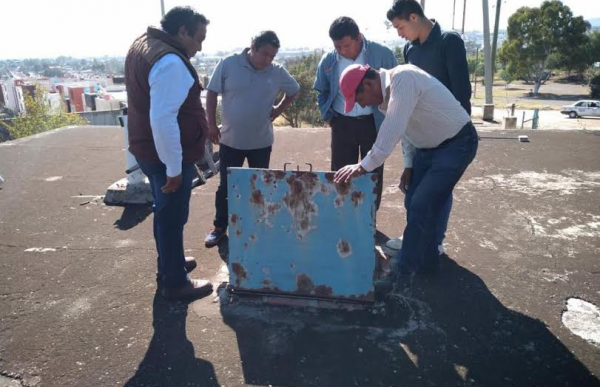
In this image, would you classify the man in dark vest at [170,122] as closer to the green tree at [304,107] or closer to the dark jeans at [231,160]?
the dark jeans at [231,160]

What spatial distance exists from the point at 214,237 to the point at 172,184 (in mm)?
1294

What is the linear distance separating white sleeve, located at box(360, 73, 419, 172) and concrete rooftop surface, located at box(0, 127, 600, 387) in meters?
0.99

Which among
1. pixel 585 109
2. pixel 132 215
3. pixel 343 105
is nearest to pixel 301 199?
pixel 343 105

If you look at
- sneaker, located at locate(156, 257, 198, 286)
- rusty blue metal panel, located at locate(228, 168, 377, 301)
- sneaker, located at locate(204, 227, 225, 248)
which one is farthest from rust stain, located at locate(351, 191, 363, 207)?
sneaker, located at locate(204, 227, 225, 248)

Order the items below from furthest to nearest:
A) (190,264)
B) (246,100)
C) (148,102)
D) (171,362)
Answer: (246,100) → (190,264) → (148,102) → (171,362)

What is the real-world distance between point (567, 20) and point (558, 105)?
9.44 metres

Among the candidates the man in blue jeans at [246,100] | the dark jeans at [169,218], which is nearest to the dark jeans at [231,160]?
the man in blue jeans at [246,100]

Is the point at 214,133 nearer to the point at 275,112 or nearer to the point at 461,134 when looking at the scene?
the point at 275,112

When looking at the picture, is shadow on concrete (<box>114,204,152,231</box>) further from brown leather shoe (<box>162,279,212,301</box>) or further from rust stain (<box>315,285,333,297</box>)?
rust stain (<box>315,285,333,297</box>)

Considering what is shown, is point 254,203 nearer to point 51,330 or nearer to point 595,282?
point 51,330

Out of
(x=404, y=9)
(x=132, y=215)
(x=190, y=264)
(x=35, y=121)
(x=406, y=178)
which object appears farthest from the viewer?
(x=35, y=121)

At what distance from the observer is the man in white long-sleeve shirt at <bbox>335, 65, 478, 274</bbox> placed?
250 cm

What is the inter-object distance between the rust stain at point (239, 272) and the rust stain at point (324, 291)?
472 millimetres

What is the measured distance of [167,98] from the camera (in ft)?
7.95
